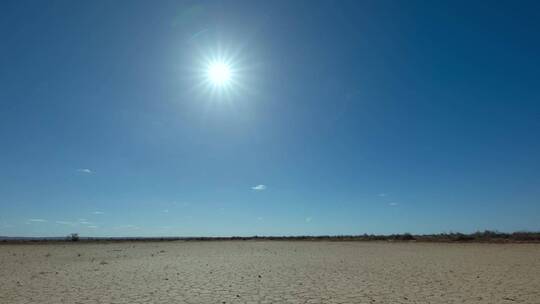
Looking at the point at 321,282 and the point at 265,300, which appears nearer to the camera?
the point at 265,300

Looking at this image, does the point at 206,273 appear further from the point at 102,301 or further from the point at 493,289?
the point at 493,289

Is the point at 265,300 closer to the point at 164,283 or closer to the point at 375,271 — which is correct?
the point at 164,283

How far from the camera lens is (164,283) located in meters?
12.0

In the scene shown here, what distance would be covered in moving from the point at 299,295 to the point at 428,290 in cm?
347

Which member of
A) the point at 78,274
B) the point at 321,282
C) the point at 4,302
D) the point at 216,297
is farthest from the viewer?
the point at 78,274

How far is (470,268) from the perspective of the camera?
48.1 feet

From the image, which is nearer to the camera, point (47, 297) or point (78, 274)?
point (47, 297)

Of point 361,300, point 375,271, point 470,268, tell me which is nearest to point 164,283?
point 361,300

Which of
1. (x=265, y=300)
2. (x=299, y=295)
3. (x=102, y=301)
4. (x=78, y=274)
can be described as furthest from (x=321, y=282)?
(x=78, y=274)

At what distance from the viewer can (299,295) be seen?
9758 millimetres

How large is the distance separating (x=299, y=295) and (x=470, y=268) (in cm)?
857

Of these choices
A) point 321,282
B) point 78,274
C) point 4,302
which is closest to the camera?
point 4,302

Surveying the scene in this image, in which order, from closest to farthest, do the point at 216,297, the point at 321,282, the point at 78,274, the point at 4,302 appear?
1. the point at 4,302
2. the point at 216,297
3. the point at 321,282
4. the point at 78,274

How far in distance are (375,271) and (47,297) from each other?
10.9 meters
